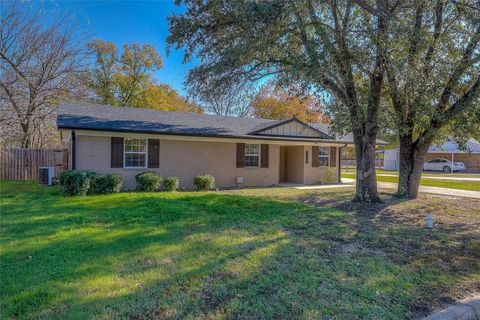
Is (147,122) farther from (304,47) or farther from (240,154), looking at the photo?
(304,47)

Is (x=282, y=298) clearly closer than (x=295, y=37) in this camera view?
Yes

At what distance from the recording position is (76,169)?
470 inches

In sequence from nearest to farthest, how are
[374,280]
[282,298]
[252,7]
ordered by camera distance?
[282,298] → [374,280] → [252,7]

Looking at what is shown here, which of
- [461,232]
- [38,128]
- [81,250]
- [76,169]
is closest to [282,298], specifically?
[81,250]

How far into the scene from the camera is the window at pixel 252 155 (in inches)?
628

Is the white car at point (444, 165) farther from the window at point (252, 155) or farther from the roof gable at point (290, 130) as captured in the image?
the window at point (252, 155)

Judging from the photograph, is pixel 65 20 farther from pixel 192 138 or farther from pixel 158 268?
pixel 158 268

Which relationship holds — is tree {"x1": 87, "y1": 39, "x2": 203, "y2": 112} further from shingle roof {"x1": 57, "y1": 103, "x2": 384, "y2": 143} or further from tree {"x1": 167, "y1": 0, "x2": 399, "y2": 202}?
tree {"x1": 167, "y1": 0, "x2": 399, "y2": 202}

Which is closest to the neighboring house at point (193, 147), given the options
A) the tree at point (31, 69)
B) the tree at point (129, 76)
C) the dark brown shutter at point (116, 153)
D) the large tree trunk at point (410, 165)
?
the dark brown shutter at point (116, 153)

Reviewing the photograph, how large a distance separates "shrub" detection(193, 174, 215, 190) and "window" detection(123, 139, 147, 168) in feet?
7.50

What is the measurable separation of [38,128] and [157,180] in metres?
12.6

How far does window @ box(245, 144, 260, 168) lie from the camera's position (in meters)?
15.9

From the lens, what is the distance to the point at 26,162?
1672 centimetres

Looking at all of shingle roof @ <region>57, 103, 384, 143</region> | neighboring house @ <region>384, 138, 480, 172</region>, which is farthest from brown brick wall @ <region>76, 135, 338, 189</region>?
neighboring house @ <region>384, 138, 480, 172</region>
